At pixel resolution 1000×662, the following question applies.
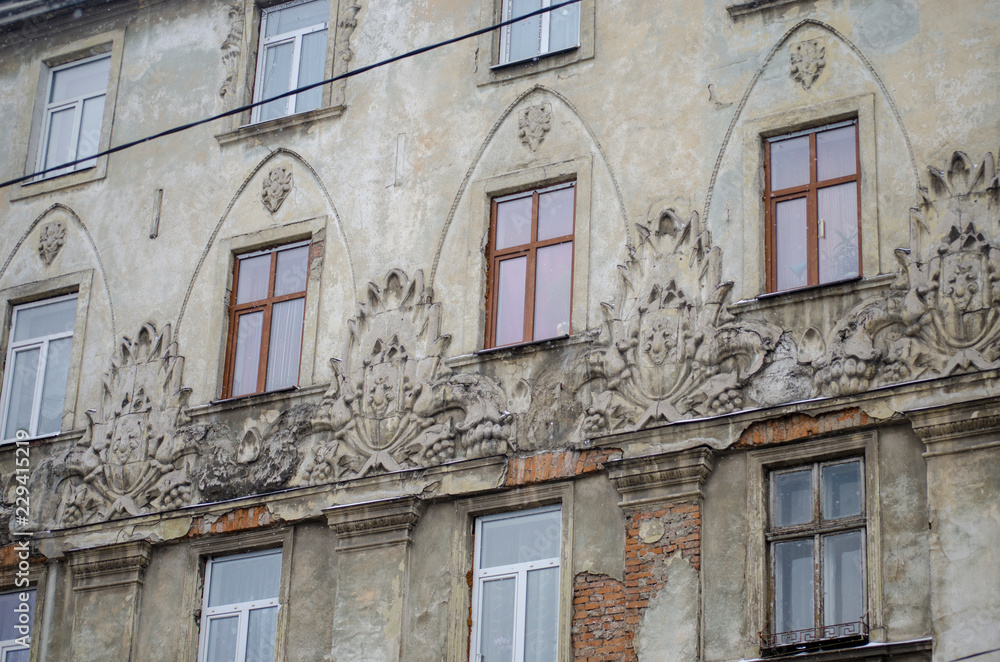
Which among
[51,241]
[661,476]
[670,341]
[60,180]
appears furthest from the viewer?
[60,180]

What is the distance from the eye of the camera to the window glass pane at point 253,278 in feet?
60.5

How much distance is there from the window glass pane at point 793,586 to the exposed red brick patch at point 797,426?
883 millimetres

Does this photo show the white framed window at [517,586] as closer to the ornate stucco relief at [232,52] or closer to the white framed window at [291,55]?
the white framed window at [291,55]

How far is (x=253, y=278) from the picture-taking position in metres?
18.5

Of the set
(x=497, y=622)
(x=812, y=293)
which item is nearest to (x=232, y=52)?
(x=497, y=622)

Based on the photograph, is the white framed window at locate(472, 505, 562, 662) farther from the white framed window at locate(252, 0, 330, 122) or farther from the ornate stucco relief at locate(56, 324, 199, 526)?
the white framed window at locate(252, 0, 330, 122)

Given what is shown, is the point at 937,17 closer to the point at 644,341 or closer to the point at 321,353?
the point at 644,341

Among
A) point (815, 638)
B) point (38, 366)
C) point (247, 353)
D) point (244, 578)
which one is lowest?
point (815, 638)

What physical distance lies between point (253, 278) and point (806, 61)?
6.13 meters

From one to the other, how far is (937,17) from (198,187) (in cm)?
796

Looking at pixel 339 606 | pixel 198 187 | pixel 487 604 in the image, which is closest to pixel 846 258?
pixel 487 604

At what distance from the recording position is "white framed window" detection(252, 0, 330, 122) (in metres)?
19.1

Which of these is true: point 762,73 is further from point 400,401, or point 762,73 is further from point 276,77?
point 276,77

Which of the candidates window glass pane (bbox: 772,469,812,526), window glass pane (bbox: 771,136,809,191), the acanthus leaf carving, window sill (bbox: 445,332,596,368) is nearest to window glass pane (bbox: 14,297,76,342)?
the acanthus leaf carving
